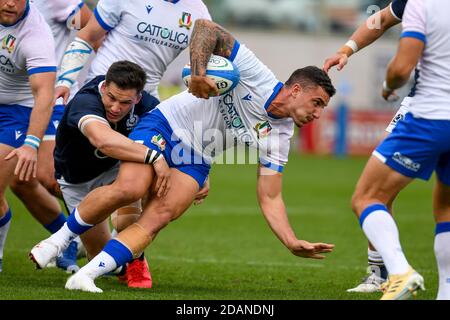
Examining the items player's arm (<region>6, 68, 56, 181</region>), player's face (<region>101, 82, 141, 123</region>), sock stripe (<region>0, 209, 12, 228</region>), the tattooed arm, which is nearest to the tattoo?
the tattooed arm

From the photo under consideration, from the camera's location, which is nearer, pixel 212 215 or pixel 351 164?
pixel 212 215

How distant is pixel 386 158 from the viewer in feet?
19.9

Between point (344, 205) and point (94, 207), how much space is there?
1002 cm

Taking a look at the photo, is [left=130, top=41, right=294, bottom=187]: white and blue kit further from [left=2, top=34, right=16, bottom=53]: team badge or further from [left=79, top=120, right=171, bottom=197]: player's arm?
[left=2, top=34, right=16, bottom=53]: team badge

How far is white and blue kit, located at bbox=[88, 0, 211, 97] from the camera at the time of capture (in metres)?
8.37

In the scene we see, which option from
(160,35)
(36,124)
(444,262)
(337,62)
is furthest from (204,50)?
(444,262)

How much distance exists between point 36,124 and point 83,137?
390mm

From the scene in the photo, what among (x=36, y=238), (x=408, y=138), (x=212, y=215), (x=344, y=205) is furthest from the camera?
(x=344, y=205)

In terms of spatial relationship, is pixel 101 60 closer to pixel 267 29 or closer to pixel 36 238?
pixel 36 238

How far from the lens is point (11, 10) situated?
24.6ft

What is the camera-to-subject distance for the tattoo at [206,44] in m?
6.76

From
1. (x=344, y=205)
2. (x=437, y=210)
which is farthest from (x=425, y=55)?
(x=344, y=205)

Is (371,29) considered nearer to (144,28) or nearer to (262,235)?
(144,28)

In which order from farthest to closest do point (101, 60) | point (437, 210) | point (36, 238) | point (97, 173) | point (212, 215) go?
point (212, 215)
point (36, 238)
point (101, 60)
point (97, 173)
point (437, 210)
